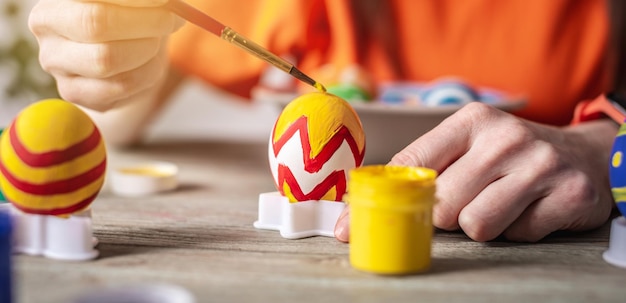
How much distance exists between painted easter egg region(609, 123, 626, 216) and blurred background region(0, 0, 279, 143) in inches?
29.6

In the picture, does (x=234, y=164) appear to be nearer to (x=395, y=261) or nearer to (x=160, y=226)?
(x=160, y=226)

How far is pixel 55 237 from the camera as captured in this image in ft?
2.47

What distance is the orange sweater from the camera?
1.69 m

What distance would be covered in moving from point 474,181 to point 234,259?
318mm

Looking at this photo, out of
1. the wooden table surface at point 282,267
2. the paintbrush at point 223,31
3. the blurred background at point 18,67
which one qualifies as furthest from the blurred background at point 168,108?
the wooden table surface at point 282,267

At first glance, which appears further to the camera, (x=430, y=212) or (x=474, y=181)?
(x=474, y=181)

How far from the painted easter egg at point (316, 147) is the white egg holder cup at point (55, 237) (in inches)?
10.3

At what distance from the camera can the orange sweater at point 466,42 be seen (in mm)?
1692

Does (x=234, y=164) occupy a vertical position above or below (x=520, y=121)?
below

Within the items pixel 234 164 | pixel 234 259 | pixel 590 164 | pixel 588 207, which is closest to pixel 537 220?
pixel 588 207

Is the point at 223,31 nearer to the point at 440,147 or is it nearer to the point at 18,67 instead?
the point at 440,147

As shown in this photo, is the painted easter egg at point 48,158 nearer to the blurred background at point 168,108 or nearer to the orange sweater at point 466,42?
the blurred background at point 168,108

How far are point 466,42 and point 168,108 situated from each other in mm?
1637

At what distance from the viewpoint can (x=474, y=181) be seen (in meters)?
0.84
